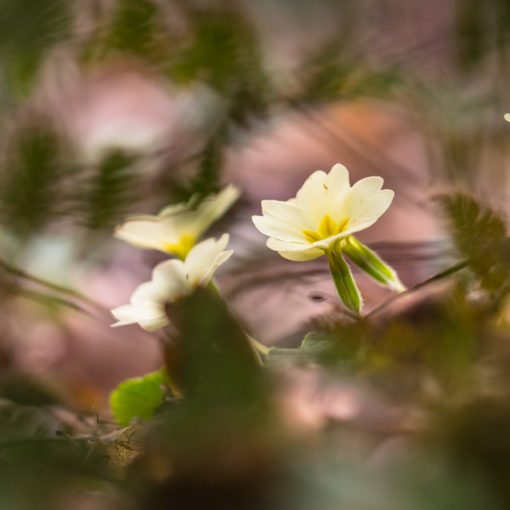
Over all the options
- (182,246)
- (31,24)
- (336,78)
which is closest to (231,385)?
(182,246)

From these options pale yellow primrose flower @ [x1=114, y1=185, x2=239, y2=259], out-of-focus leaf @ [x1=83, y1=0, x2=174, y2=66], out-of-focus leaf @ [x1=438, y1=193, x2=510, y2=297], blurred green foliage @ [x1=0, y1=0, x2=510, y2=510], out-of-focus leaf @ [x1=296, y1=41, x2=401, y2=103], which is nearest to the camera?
blurred green foliage @ [x1=0, y1=0, x2=510, y2=510]

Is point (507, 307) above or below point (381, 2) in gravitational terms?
below

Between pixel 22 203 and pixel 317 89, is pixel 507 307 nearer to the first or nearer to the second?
pixel 22 203

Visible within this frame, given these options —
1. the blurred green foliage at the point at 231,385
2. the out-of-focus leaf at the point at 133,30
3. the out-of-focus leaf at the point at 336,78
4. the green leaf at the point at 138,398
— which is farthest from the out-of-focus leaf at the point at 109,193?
the out-of-focus leaf at the point at 336,78

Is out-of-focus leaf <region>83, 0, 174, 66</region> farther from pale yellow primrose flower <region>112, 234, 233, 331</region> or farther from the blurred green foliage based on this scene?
pale yellow primrose flower <region>112, 234, 233, 331</region>

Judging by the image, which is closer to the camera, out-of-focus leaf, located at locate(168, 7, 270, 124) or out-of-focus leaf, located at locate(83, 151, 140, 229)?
out-of-focus leaf, located at locate(83, 151, 140, 229)

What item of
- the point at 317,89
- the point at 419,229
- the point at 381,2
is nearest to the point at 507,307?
the point at 317,89

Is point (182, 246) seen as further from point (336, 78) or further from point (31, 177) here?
point (336, 78)

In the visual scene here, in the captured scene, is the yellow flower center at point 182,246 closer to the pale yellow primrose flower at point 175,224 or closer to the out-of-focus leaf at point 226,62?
the pale yellow primrose flower at point 175,224

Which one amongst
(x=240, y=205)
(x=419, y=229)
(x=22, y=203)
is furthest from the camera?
(x=419, y=229)

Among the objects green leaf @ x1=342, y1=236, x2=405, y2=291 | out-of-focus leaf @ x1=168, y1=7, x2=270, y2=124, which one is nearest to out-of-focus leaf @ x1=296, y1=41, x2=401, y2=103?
out-of-focus leaf @ x1=168, y1=7, x2=270, y2=124
